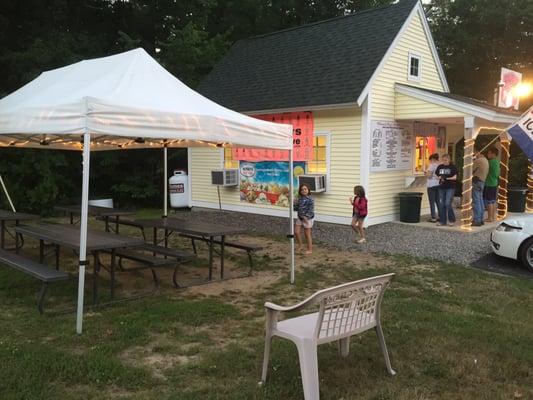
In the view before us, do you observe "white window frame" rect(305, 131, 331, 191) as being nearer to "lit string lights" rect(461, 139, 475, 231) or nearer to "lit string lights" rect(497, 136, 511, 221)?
"lit string lights" rect(461, 139, 475, 231)

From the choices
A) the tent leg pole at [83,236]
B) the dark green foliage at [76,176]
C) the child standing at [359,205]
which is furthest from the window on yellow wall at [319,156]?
the tent leg pole at [83,236]

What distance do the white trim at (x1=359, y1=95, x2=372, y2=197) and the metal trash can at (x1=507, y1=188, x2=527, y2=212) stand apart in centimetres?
542

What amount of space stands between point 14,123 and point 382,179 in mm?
8488

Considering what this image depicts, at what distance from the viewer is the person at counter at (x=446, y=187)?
11414 millimetres

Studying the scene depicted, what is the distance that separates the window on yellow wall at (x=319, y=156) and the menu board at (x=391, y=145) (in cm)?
123

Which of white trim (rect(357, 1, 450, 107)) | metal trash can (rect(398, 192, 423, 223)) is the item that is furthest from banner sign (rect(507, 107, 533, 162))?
metal trash can (rect(398, 192, 423, 223))

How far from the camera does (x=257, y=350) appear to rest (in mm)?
4617

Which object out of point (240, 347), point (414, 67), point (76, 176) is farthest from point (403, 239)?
point (76, 176)

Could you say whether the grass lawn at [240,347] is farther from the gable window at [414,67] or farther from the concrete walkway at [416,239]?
the gable window at [414,67]

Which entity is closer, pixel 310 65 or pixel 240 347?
pixel 240 347

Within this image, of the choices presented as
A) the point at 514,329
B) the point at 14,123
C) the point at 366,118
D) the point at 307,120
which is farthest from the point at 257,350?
the point at 307,120

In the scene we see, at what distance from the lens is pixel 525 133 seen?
533cm

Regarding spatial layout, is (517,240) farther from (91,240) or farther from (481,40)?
(481,40)

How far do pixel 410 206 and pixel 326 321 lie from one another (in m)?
9.10
